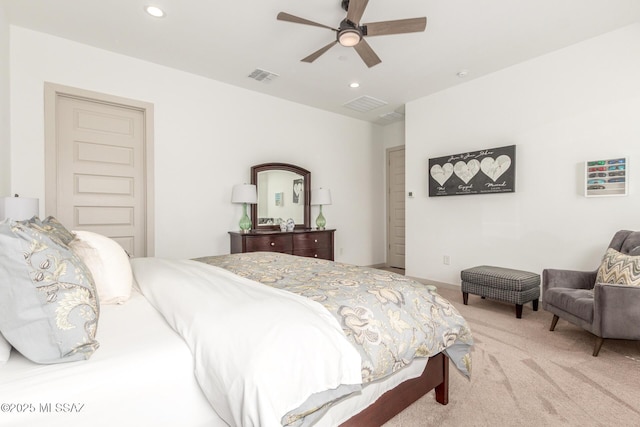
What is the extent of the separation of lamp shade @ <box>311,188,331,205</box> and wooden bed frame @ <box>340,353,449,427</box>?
3098 mm

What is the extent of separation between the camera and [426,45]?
3.06 metres

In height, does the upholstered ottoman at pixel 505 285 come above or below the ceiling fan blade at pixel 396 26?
below

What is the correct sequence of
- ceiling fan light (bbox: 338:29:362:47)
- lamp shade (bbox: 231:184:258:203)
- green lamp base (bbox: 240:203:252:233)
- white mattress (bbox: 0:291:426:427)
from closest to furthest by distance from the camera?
white mattress (bbox: 0:291:426:427)
ceiling fan light (bbox: 338:29:362:47)
lamp shade (bbox: 231:184:258:203)
green lamp base (bbox: 240:203:252:233)

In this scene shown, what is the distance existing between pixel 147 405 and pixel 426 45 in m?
3.52

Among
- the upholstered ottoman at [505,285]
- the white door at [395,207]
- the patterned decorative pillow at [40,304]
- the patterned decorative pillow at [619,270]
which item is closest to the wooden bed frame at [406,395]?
the patterned decorative pillow at [40,304]

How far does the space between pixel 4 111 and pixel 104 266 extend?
238 centimetres

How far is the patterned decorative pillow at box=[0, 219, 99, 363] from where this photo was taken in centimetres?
83

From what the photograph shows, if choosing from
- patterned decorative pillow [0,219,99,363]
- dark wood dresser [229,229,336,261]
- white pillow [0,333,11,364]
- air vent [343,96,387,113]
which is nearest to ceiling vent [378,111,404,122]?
air vent [343,96,387,113]

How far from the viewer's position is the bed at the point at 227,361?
796mm

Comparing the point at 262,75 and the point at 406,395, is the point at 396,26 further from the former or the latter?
the point at 406,395

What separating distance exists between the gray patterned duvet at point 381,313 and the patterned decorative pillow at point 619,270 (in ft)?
5.18

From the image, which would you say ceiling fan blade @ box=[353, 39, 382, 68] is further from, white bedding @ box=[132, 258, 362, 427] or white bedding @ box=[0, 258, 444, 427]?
white bedding @ box=[0, 258, 444, 427]

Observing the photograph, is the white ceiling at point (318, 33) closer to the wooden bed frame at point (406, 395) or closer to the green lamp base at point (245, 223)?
the green lamp base at point (245, 223)

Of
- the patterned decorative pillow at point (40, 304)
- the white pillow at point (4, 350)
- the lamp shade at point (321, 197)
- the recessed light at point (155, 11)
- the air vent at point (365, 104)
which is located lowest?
the white pillow at point (4, 350)
